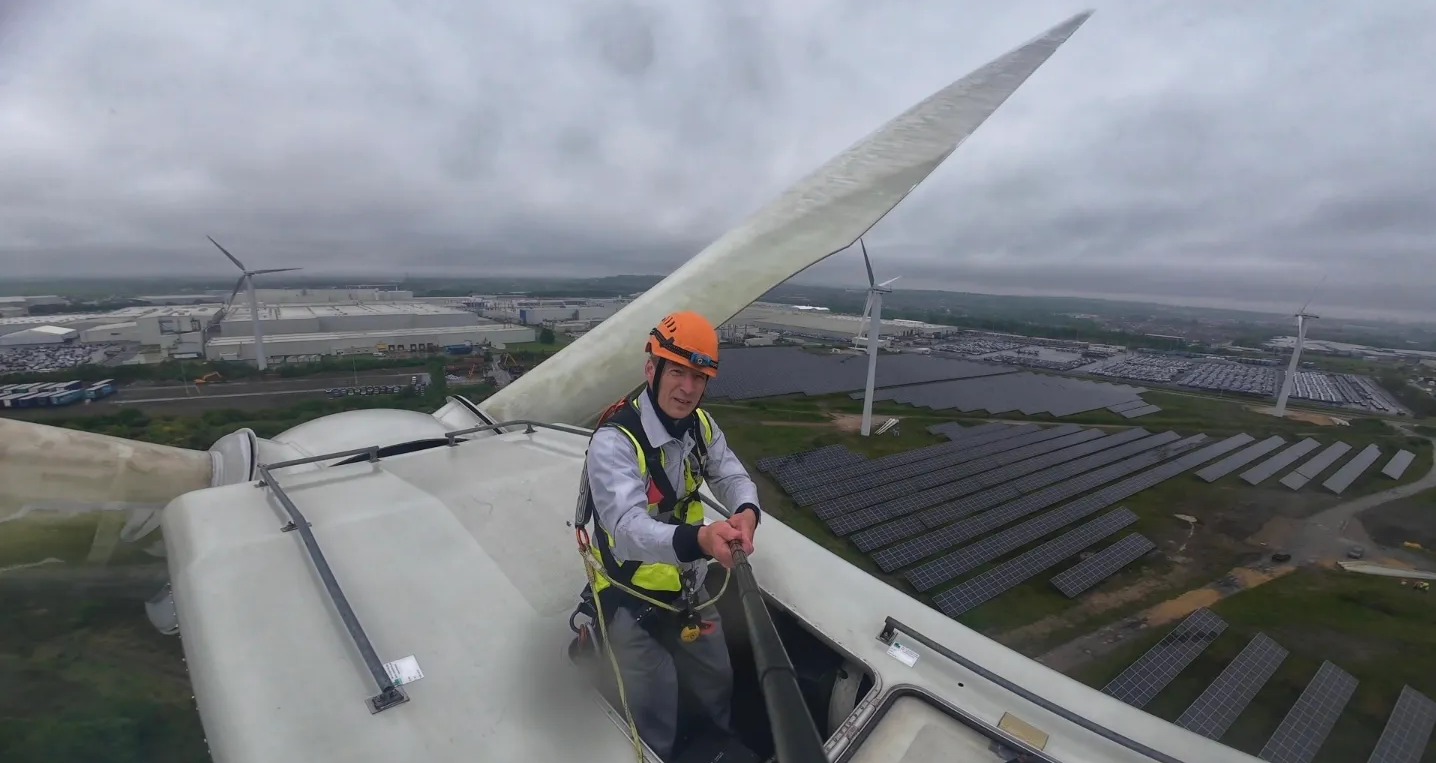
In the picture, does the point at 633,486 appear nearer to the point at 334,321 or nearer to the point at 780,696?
the point at 780,696

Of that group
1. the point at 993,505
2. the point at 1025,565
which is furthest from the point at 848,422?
the point at 1025,565

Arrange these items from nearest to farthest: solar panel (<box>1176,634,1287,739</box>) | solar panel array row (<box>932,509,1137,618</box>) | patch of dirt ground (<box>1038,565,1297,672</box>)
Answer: solar panel (<box>1176,634,1287,739</box>), patch of dirt ground (<box>1038,565,1297,672</box>), solar panel array row (<box>932,509,1137,618</box>)

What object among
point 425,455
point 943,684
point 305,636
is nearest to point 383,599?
point 305,636

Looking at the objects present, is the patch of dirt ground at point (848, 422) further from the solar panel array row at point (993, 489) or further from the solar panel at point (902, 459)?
the solar panel array row at point (993, 489)

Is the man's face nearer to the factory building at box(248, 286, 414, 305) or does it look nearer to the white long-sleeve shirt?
the white long-sleeve shirt

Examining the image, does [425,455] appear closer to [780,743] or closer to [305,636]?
[305,636]

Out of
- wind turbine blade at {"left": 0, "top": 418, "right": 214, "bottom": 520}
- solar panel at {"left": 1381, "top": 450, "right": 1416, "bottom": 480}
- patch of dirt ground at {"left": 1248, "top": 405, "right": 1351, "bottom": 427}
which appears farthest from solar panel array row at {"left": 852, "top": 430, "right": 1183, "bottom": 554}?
patch of dirt ground at {"left": 1248, "top": 405, "right": 1351, "bottom": 427}
